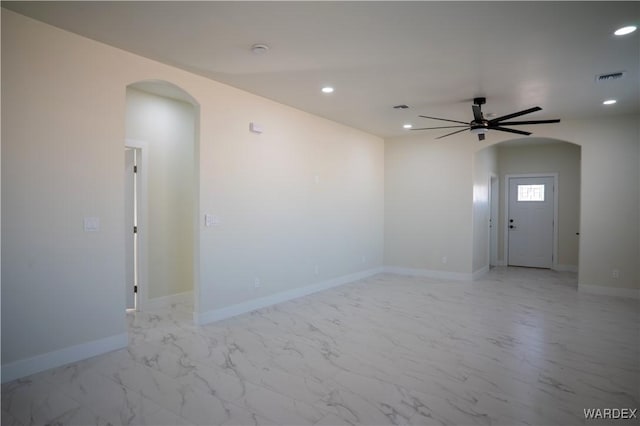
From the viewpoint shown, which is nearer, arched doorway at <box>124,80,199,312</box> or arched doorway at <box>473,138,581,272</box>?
arched doorway at <box>124,80,199,312</box>

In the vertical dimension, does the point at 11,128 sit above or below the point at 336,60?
below

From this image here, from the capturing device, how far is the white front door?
27.6ft

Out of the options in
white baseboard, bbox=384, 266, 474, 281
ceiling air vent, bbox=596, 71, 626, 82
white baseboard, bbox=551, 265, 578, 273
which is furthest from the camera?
white baseboard, bbox=551, 265, 578, 273

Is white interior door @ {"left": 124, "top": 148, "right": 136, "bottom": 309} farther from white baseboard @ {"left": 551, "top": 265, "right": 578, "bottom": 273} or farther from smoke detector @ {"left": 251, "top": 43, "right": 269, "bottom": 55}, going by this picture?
white baseboard @ {"left": 551, "top": 265, "right": 578, "bottom": 273}

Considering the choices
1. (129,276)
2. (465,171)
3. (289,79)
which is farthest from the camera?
(465,171)

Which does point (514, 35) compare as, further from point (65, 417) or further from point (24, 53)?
point (65, 417)

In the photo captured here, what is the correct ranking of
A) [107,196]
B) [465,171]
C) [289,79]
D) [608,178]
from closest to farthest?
[107,196] < [289,79] < [608,178] < [465,171]

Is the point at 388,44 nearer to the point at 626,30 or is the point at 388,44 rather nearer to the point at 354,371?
the point at 626,30

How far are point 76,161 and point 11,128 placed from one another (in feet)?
1.60

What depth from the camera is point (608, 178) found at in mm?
5895

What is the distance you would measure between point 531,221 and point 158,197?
7762mm

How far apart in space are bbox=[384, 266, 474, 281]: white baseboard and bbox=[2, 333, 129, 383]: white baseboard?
17.5 feet

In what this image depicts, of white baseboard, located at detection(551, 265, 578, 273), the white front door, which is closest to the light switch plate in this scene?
the white front door

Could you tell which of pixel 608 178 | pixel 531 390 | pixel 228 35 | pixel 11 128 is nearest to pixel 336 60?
pixel 228 35
